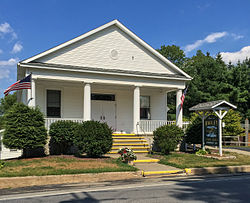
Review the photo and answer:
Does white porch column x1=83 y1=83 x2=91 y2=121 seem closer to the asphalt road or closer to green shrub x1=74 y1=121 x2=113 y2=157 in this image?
green shrub x1=74 y1=121 x2=113 y2=157

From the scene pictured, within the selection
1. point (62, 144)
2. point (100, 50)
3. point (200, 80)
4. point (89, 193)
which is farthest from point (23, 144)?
point (200, 80)

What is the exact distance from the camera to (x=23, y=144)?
1174 centimetres

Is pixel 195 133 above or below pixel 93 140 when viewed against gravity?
above

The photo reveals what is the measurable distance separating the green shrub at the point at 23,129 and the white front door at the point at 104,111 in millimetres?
6140

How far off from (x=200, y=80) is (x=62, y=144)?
77.7 ft

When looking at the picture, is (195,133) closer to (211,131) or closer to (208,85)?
(211,131)

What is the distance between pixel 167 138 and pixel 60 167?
6.44 m

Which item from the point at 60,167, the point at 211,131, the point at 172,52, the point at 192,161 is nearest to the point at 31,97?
the point at 60,167

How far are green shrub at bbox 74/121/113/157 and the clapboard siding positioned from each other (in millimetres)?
5200

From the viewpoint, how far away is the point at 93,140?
12164 millimetres

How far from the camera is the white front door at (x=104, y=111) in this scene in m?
18.5

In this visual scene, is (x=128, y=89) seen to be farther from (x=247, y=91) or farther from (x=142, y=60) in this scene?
(x=247, y=91)

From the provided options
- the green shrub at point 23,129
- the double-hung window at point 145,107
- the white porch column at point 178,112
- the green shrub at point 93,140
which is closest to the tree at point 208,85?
the double-hung window at point 145,107

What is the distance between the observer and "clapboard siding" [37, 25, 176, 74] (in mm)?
15984
